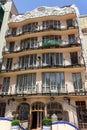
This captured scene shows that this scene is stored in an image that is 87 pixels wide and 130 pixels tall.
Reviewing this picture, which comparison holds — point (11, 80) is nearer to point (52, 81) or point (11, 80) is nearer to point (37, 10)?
point (52, 81)

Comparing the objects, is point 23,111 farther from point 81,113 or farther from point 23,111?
point 81,113

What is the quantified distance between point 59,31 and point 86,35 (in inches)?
163

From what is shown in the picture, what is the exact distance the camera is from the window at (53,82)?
75.6 feet

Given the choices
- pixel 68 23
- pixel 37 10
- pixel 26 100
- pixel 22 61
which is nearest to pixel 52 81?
pixel 26 100

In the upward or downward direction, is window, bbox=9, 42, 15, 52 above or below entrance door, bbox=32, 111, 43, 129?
above

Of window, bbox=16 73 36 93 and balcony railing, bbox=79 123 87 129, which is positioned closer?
balcony railing, bbox=79 123 87 129

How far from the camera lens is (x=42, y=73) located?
24219mm

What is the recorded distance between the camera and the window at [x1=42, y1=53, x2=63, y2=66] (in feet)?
82.2

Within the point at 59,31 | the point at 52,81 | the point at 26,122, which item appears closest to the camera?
the point at 26,122

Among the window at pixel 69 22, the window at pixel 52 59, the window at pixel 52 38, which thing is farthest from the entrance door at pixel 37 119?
the window at pixel 69 22

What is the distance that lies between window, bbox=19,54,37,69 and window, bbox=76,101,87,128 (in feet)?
26.2

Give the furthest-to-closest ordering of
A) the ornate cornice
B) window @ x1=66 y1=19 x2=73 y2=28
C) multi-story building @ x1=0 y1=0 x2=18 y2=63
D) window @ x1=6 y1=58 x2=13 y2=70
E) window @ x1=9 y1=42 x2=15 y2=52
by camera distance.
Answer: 1. multi-story building @ x1=0 y1=0 x2=18 y2=63
2. the ornate cornice
3. window @ x1=9 y1=42 x2=15 y2=52
4. window @ x1=66 y1=19 x2=73 y2=28
5. window @ x1=6 y1=58 x2=13 y2=70

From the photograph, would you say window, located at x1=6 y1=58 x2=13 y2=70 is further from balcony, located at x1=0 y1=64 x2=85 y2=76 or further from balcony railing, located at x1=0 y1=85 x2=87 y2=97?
balcony railing, located at x1=0 y1=85 x2=87 y2=97

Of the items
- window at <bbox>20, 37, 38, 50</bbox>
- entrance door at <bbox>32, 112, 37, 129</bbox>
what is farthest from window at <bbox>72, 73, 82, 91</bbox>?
window at <bbox>20, 37, 38, 50</bbox>
